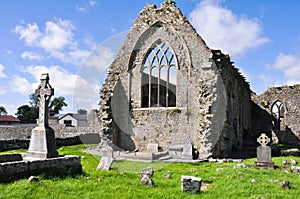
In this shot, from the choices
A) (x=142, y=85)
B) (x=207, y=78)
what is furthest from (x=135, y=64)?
(x=207, y=78)

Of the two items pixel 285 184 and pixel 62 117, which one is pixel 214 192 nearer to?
pixel 285 184

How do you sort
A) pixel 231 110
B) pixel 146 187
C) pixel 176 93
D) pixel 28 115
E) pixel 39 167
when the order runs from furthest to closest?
pixel 28 115 < pixel 231 110 < pixel 176 93 < pixel 39 167 < pixel 146 187

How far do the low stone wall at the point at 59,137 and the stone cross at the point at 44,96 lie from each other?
10.7 meters

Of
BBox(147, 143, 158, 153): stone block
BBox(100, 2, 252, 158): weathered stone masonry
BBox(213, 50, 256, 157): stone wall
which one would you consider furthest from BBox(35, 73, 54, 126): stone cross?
BBox(213, 50, 256, 157): stone wall

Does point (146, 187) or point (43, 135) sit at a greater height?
point (43, 135)

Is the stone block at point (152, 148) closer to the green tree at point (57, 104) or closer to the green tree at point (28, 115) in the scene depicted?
the green tree at point (28, 115)

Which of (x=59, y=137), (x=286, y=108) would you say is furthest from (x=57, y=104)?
(x=286, y=108)

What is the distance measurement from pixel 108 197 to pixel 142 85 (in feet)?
37.4

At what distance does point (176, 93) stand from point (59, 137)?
51.9ft

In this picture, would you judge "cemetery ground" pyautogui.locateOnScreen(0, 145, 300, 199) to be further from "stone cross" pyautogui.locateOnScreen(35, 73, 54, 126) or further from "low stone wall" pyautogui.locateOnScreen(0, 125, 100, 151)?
"low stone wall" pyautogui.locateOnScreen(0, 125, 100, 151)

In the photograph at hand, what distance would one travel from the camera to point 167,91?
51.3 ft

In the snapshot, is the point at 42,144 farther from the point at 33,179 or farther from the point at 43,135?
the point at 33,179

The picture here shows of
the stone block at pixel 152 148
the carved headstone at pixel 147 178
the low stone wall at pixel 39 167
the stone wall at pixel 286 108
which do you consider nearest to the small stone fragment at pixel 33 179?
the low stone wall at pixel 39 167

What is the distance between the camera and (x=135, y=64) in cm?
1691
